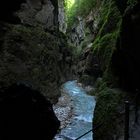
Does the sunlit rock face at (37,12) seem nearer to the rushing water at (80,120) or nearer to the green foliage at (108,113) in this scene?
the rushing water at (80,120)

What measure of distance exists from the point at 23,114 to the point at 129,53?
261 inches

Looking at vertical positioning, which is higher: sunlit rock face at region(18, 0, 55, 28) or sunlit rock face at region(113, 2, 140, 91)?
sunlit rock face at region(18, 0, 55, 28)

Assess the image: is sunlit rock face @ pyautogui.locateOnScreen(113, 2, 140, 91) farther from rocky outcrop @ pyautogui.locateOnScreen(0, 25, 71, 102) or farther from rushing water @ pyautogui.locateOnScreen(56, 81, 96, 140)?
rocky outcrop @ pyautogui.locateOnScreen(0, 25, 71, 102)

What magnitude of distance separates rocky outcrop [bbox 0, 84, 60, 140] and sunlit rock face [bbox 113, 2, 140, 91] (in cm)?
553

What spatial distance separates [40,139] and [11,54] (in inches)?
495

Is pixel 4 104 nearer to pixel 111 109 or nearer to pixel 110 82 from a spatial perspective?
pixel 111 109

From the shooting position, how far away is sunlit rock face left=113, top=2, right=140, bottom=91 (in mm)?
11336

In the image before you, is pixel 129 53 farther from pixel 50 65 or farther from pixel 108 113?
pixel 50 65

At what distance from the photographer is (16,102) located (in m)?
7.06

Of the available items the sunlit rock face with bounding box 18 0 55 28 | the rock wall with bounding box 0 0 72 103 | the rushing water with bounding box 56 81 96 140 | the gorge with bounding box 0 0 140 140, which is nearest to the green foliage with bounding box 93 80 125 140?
the gorge with bounding box 0 0 140 140

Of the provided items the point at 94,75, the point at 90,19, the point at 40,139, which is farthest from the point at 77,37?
the point at 40,139

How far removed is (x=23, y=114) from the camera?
23.6 ft

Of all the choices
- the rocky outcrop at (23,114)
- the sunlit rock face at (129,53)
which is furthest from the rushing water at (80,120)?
the rocky outcrop at (23,114)

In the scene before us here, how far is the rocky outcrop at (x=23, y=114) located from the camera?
277 inches
